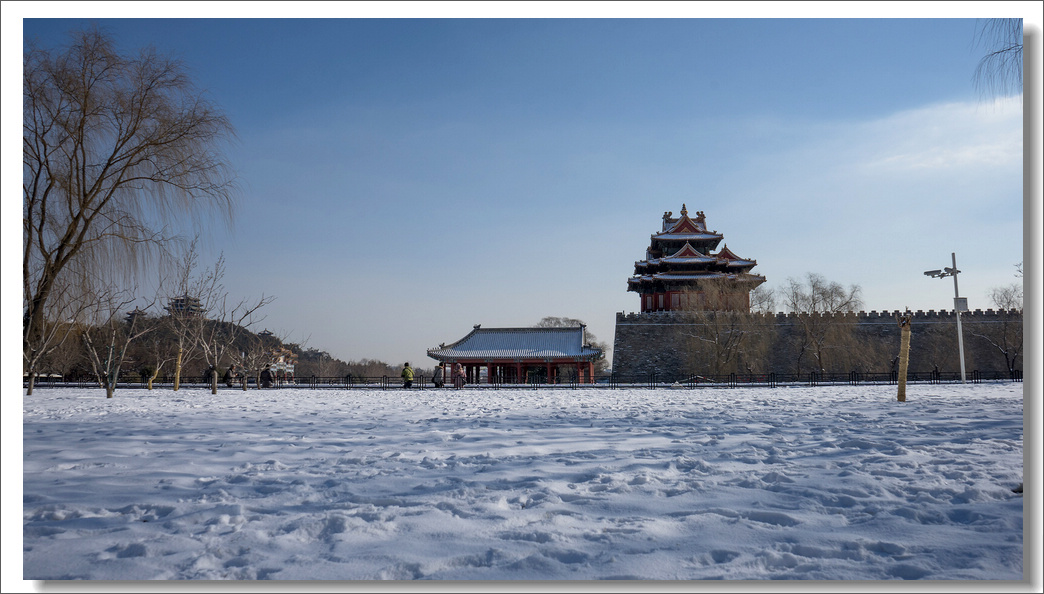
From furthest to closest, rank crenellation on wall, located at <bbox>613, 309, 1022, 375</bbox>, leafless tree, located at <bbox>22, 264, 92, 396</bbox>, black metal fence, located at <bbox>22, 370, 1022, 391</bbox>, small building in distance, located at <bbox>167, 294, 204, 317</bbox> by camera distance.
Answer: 1. crenellation on wall, located at <bbox>613, 309, 1022, 375</bbox>
2. black metal fence, located at <bbox>22, 370, 1022, 391</bbox>
3. small building in distance, located at <bbox>167, 294, 204, 317</bbox>
4. leafless tree, located at <bbox>22, 264, 92, 396</bbox>

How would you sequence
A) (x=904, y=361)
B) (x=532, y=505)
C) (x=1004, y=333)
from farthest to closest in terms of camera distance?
(x=1004, y=333), (x=904, y=361), (x=532, y=505)

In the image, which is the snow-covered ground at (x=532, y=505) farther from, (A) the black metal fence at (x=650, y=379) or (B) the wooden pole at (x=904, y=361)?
(A) the black metal fence at (x=650, y=379)

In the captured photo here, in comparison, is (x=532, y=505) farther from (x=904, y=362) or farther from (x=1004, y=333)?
(x=1004, y=333)

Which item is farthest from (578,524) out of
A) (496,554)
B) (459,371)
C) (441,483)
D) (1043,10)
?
(459,371)

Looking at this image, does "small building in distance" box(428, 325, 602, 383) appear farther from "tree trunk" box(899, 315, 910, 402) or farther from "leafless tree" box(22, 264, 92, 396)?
"leafless tree" box(22, 264, 92, 396)

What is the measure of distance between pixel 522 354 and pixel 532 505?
24.1m

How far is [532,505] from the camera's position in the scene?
2.92 meters

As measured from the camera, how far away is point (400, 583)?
6.91 feet

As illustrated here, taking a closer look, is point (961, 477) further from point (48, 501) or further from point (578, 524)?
point (48, 501)

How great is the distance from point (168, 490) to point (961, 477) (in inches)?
179

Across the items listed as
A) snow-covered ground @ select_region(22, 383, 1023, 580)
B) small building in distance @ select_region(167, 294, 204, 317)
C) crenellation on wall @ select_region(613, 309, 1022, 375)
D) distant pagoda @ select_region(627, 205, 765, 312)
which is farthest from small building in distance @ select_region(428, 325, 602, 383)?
snow-covered ground @ select_region(22, 383, 1023, 580)

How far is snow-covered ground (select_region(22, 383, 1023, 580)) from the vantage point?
2.20 metres

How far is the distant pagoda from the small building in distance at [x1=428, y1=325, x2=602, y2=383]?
225 inches

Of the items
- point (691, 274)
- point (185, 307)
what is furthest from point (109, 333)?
point (691, 274)
